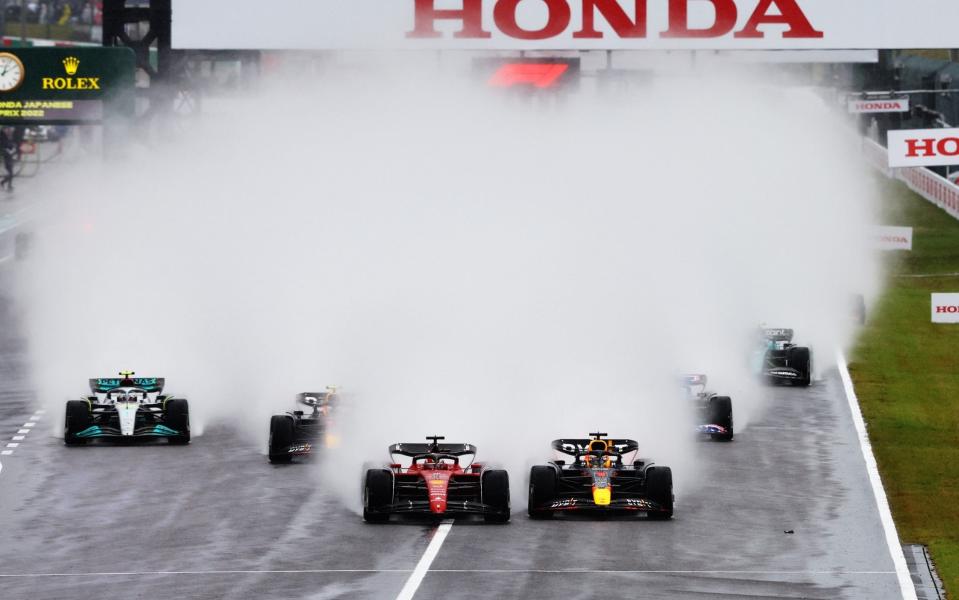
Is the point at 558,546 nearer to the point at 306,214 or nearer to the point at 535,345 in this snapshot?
the point at 535,345

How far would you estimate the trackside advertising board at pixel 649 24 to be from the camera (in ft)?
119

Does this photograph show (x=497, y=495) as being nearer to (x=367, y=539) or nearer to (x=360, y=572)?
(x=367, y=539)

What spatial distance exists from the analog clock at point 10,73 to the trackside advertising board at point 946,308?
1667 cm

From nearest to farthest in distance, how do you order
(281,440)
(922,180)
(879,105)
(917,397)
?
(281,440), (917,397), (879,105), (922,180)

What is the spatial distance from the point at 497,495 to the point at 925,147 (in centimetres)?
1548

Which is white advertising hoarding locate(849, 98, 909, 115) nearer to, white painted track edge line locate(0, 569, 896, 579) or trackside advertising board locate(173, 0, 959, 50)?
trackside advertising board locate(173, 0, 959, 50)

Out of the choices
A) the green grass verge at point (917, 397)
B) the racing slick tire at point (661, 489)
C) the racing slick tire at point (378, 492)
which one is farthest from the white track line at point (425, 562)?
the green grass verge at point (917, 397)

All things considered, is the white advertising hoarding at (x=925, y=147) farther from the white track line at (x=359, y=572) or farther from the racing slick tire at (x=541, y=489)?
the white track line at (x=359, y=572)

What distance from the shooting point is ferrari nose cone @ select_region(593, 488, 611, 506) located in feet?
87.2

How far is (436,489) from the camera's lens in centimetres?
2638

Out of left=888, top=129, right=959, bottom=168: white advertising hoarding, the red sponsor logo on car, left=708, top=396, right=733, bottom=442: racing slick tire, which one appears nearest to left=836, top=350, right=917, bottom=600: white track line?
left=708, top=396, right=733, bottom=442: racing slick tire

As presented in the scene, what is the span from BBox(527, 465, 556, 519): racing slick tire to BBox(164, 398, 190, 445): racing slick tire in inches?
362

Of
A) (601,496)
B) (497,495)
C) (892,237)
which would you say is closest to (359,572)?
(497,495)

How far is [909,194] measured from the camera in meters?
86.1
